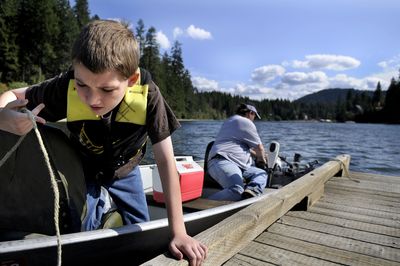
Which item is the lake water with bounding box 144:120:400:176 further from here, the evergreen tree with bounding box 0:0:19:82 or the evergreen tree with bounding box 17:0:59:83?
the evergreen tree with bounding box 17:0:59:83

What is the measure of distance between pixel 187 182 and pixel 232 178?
0.76 metres

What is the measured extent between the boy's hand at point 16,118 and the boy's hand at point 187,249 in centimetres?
98

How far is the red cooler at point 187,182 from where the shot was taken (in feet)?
14.1

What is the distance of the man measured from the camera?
15.8ft

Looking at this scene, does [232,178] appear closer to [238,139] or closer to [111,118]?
[238,139]

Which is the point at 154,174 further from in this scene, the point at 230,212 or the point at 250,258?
the point at 250,258

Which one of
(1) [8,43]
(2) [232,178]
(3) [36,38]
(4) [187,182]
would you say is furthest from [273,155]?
(3) [36,38]

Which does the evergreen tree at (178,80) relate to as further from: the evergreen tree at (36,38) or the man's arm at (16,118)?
the man's arm at (16,118)

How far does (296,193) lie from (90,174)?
2347 millimetres

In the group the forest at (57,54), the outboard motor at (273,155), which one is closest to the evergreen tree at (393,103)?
the forest at (57,54)

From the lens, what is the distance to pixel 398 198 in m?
5.42

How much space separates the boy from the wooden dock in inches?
22.2

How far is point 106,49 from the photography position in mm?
1822

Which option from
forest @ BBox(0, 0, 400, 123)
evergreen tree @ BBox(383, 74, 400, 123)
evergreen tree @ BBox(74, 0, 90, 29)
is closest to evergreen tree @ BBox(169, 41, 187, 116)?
forest @ BBox(0, 0, 400, 123)
